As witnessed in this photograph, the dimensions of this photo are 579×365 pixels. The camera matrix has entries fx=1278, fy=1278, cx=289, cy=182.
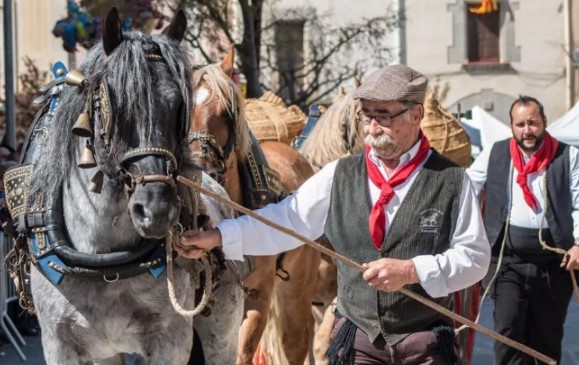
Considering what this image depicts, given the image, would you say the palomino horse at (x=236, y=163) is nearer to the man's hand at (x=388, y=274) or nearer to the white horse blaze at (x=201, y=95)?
the white horse blaze at (x=201, y=95)

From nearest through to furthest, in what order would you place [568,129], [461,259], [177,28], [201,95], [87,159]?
1. [461,259]
2. [87,159]
3. [177,28]
4. [201,95]
5. [568,129]

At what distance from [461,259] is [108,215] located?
4.51 ft

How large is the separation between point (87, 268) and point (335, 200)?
994 millimetres

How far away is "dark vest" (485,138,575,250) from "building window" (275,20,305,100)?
46.0 feet

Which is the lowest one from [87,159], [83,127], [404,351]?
[404,351]

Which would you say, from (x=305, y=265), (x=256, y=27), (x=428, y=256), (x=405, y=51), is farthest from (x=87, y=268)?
(x=405, y=51)

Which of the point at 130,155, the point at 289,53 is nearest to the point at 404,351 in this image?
the point at 130,155

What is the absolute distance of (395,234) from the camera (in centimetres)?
461

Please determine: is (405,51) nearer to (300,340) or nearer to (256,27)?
(256,27)

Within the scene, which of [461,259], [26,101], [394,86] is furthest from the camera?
[26,101]

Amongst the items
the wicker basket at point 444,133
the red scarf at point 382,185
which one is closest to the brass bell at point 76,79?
the red scarf at point 382,185

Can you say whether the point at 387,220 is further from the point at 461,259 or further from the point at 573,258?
the point at 573,258

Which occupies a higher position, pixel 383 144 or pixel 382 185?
pixel 383 144

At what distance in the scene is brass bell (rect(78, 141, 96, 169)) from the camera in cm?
473
